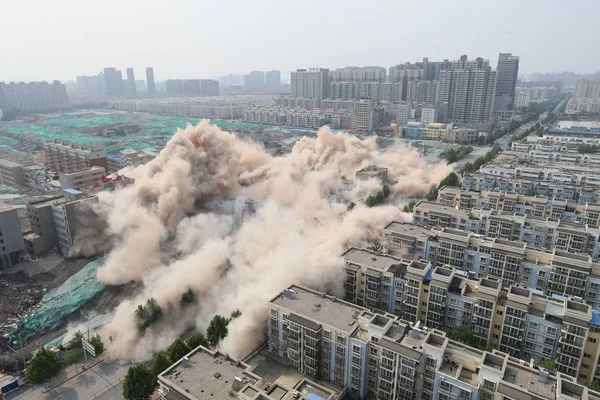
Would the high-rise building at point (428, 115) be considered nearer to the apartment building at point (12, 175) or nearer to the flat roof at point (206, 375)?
the apartment building at point (12, 175)

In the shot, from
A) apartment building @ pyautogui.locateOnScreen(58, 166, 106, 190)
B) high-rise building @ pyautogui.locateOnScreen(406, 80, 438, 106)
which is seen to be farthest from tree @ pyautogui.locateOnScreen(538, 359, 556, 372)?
high-rise building @ pyautogui.locateOnScreen(406, 80, 438, 106)

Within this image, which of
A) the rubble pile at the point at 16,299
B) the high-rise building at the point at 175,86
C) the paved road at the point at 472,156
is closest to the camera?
the rubble pile at the point at 16,299

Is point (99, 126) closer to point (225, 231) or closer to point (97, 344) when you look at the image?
point (225, 231)

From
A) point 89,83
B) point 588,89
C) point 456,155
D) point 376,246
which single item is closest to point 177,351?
point 376,246

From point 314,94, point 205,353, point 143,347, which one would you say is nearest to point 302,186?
point 143,347

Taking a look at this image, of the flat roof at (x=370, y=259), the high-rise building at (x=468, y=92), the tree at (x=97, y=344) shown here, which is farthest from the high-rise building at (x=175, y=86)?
the flat roof at (x=370, y=259)

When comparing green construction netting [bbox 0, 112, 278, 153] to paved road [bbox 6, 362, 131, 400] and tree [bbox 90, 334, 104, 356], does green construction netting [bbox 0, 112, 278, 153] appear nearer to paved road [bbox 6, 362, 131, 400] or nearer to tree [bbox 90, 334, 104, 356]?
tree [bbox 90, 334, 104, 356]
